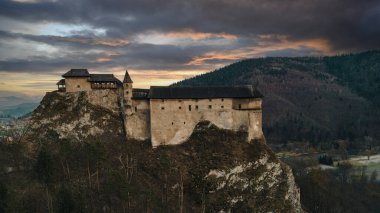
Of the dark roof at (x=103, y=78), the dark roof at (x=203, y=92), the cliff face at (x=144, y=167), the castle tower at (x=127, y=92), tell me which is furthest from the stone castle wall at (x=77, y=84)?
the dark roof at (x=203, y=92)

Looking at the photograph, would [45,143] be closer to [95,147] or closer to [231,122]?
[95,147]

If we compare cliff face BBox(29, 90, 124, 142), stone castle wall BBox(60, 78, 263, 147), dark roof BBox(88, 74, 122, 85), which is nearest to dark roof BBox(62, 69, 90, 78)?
stone castle wall BBox(60, 78, 263, 147)

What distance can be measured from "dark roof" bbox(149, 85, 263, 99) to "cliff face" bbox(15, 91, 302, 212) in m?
7.00

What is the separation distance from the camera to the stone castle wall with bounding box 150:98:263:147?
265 ft

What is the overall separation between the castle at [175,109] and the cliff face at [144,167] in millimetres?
2012

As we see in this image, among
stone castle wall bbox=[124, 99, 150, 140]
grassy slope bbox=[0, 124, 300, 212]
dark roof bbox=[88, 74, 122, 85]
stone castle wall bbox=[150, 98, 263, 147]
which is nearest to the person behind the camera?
grassy slope bbox=[0, 124, 300, 212]

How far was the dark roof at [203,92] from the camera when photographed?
81.8 m

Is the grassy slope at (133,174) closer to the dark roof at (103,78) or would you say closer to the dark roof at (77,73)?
the dark roof at (103,78)

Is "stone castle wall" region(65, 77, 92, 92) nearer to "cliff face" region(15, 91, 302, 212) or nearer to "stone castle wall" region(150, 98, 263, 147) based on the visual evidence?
"cliff face" region(15, 91, 302, 212)

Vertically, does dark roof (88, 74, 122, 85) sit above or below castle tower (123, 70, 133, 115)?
above

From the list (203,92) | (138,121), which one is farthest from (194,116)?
(138,121)

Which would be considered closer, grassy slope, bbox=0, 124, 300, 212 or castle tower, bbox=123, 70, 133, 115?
grassy slope, bbox=0, 124, 300, 212

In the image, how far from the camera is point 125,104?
81.6 m

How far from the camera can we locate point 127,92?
81.1 metres
